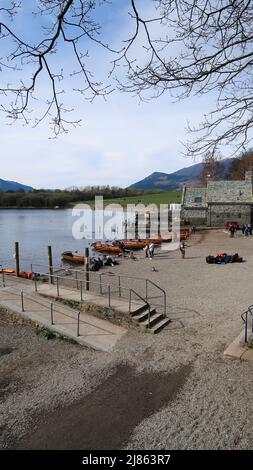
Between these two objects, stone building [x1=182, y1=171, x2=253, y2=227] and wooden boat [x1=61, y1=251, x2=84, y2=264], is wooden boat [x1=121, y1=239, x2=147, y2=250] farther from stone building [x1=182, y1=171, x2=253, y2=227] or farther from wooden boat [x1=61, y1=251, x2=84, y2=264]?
stone building [x1=182, y1=171, x2=253, y2=227]

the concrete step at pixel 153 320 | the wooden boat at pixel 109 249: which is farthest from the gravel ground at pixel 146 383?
the wooden boat at pixel 109 249

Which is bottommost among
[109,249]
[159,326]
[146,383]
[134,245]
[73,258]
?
[73,258]

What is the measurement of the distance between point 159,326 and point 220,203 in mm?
42076

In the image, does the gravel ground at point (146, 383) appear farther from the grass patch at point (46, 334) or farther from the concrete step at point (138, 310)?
the concrete step at point (138, 310)

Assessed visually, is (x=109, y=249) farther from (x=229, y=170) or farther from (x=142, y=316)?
(x=229, y=170)

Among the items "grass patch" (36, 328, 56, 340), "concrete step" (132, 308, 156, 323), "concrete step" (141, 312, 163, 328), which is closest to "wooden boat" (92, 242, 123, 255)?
"concrete step" (132, 308, 156, 323)

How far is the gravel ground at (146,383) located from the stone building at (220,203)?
38177mm

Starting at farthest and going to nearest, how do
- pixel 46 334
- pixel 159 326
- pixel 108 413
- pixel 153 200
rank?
pixel 153 200, pixel 159 326, pixel 46 334, pixel 108 413

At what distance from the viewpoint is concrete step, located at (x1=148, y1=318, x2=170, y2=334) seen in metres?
12.6

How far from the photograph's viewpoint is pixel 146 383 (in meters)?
9.25

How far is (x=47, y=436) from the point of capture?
727 cm

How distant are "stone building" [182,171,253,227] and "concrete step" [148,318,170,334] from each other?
40.9 metres

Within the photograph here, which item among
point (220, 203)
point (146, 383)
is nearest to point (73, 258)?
point (220, 203)

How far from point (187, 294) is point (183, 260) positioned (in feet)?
40.3
